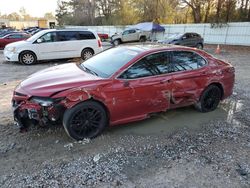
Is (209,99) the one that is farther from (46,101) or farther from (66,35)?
(66,35)

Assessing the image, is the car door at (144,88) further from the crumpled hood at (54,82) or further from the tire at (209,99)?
the tire at (209,99)

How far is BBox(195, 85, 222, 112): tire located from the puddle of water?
0.12 metres

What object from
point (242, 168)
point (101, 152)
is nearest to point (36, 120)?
point (101, 152)

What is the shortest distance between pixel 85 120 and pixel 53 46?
8.47 m

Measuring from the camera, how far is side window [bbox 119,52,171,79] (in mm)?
4191

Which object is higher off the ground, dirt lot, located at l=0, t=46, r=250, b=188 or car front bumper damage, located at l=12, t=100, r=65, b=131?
car front bumper damage, located at l=12, t=100, r=65, b=131

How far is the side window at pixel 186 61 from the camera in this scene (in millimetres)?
4703

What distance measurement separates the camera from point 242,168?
3.41 meters

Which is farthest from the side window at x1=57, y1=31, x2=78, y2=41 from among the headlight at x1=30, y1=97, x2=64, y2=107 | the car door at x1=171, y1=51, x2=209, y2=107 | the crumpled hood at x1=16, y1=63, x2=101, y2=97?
the headlight at x1=30, y1=97, x2=64, y2=107

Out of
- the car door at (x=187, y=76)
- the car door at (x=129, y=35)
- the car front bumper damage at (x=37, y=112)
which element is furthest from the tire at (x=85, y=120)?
the car door at (x=129, y=35)

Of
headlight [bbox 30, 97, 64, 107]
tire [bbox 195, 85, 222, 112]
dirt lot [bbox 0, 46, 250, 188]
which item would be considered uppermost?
headlight [bbox 30, 97, 64, 107]

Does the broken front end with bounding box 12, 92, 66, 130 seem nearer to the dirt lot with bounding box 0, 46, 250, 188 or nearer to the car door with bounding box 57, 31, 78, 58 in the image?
the dirt lot with bounding box 0, 46, 250, 188

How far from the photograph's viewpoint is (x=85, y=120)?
3922 mm

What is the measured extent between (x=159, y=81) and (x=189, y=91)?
32.6 inches
